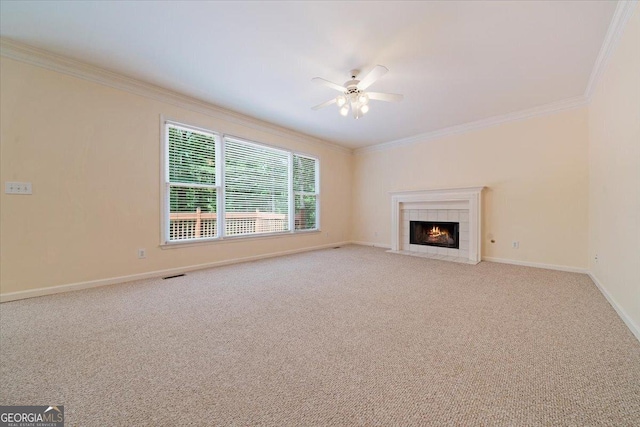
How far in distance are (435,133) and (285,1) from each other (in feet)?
13.5

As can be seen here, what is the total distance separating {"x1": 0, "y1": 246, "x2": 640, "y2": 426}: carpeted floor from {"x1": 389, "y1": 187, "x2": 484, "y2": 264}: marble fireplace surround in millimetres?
1656

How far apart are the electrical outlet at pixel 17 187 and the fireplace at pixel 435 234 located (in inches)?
233

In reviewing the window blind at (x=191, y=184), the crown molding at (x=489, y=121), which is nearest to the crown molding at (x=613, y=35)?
the crown molding at (x=489, y=121)

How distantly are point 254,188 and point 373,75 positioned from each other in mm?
2917

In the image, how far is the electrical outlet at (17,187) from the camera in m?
2.49

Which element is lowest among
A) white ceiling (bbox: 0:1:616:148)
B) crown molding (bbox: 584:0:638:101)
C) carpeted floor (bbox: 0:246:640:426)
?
carpeted floor (bbox: 0:246:640:426)

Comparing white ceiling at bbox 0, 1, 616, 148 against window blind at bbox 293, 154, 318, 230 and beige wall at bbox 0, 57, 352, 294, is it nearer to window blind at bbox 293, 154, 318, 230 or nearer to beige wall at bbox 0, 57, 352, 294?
beige wall at bbox 0, 57, 352, 294

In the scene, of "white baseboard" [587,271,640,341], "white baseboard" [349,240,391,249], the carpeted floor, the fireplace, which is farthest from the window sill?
"white baseboard" [587,271,640,341]

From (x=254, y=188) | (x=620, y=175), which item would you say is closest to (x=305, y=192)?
(x=254, y=188)

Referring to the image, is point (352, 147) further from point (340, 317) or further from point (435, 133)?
point (340, 317)

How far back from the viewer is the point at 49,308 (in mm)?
2332

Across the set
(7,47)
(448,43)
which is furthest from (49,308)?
(448,43)

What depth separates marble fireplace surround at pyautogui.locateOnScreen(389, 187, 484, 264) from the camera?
14.5ft

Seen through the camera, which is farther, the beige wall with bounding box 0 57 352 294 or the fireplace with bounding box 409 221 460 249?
the fireplace with bounding box 409 221 460 249
